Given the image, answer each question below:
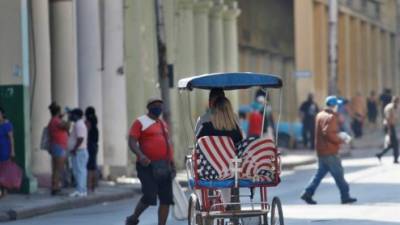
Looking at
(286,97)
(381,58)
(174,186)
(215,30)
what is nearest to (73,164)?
(174,186)

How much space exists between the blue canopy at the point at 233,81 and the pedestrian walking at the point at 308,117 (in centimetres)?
2994

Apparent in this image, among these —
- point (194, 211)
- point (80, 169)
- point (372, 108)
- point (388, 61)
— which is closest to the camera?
point (194, 211)

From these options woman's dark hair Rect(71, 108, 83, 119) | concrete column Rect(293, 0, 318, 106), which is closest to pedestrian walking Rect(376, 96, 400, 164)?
woman's dark hair Rect(71, 108, 83, 119)

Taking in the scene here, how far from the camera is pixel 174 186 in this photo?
19984mm

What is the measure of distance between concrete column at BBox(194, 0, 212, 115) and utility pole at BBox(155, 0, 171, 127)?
847 cm

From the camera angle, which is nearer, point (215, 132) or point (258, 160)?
point (258, 160)

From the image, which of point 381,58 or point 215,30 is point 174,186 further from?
point 381,58

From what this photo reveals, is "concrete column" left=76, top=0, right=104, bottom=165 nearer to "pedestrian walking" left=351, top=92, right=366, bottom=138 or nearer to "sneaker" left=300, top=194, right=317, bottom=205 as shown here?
"sneaker" left=300, top=194, right=317, bottom=205

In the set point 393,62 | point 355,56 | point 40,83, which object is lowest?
point 40,83

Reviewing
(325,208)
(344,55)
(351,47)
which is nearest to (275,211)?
(325,208)

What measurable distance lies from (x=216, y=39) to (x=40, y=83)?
556 inches

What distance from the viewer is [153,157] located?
17344 millimetres

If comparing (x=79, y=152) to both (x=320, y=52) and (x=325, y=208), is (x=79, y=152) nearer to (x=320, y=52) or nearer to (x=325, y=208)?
(x=325, y=208)

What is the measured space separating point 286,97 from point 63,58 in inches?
1087
